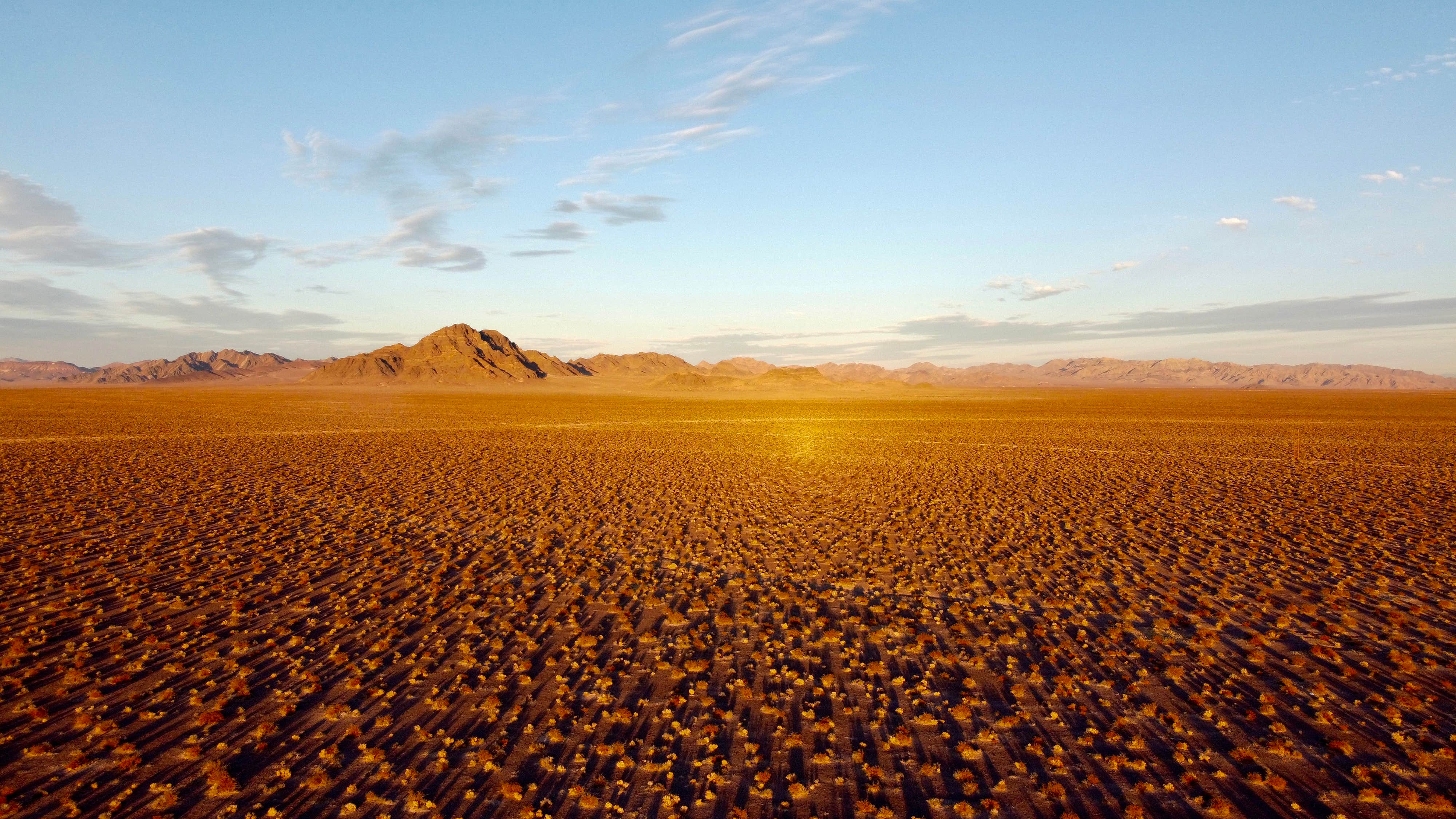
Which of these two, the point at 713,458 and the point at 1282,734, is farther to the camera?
the point at 713,458

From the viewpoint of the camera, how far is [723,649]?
7.35 m

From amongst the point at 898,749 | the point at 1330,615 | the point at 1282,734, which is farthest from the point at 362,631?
the point at 1330,615

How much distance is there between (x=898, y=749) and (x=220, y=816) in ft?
15.9

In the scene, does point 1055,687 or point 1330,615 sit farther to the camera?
point 1330,615

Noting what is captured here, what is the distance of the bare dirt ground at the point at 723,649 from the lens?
484 cm

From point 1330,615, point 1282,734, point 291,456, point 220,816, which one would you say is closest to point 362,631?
point 220,816

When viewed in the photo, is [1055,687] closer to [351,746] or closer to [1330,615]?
[1330,615]

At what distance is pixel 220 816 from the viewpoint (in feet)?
14.7

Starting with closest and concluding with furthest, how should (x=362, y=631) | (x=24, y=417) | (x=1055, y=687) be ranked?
(x=1055, y=687) < (x=362, y=631) < (x=24, y=417)

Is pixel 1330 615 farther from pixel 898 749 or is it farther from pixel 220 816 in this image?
pixel 220 816

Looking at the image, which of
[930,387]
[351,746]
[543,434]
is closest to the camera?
[351,746]

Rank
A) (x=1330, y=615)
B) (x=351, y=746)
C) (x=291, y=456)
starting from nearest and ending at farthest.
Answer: (x=351, y=746), (x=1330, y=615), (x=291, y=456)

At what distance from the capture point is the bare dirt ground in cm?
484

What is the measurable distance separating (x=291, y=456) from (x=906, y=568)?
22494 millimetres
